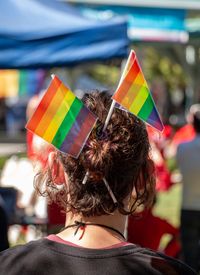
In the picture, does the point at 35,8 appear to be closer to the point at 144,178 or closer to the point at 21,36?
the point at 21,36

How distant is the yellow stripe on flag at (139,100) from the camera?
214 centimetres

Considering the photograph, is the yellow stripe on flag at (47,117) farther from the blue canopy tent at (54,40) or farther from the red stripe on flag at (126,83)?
the blue canopy tent at (54,40)

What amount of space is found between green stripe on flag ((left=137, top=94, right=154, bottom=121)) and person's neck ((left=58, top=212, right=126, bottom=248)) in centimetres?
28

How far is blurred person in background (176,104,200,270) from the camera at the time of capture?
20.0 ft

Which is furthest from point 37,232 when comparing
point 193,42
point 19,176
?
point 193,42

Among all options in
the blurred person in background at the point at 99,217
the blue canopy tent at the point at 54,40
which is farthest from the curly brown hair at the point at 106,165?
the blue canopy tent at the point at 54,40

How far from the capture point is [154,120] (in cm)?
222

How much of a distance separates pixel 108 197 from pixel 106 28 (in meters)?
3.32

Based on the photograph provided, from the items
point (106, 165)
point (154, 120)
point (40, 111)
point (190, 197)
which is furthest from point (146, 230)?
point (40, 111)

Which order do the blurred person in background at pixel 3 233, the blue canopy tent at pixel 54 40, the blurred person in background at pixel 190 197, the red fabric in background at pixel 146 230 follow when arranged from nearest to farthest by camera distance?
1. the blurred person in background at pixel 3 233
2. the red fabric in background at pixel 146 230
3. the blue canopy tent at pixel 54 40
4. the blurred person in background at pixel 190 197

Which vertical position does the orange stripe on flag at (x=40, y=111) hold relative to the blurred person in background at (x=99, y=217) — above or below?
above

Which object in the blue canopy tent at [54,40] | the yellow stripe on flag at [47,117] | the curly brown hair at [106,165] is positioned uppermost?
the blue canopy tent at [54,40]

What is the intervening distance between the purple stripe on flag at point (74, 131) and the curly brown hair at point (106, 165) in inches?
1.9

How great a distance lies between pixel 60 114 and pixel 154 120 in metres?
0.31
